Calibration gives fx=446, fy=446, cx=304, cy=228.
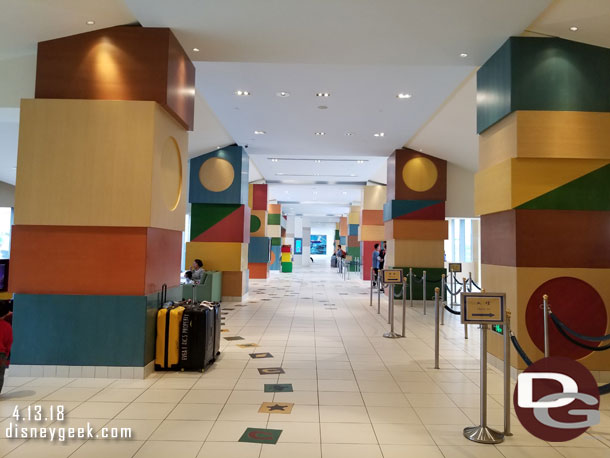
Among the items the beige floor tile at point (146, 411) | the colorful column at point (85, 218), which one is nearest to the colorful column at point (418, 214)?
the colorful column at point (85, 218)

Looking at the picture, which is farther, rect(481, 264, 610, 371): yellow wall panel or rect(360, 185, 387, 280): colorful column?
rect(360, 185, 387, 280): colorful column

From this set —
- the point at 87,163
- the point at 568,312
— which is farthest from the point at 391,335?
the point at 87,163

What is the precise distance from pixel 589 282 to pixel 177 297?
4.91 meters

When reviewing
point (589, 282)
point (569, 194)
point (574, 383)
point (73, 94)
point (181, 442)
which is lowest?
point (181, 442)

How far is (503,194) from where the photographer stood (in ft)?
16.8

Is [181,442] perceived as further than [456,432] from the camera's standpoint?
No

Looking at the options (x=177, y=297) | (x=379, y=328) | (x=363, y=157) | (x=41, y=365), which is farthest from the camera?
(x=363, y=157)

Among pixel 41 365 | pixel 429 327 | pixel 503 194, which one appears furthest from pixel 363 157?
pixel 41 365

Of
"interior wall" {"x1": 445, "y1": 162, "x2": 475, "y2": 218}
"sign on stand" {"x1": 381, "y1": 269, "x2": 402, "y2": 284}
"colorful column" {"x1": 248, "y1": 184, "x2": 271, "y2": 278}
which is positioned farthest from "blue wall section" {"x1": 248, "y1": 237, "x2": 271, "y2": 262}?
"sign on stand" {"x1": 381, "y1": 269, "x2": 402, "y2": 284}

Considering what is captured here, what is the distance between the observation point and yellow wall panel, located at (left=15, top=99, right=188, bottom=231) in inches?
187

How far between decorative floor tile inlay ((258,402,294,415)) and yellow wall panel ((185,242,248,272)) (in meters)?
7.66

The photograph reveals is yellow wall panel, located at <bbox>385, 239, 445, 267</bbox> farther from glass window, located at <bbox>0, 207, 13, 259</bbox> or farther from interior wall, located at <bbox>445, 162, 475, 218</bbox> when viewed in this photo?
glass window, located at <bbox>0, 207, 13, 259</bbox>

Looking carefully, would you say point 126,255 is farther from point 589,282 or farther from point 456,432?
point 589,282

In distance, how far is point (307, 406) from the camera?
3.99 meters
